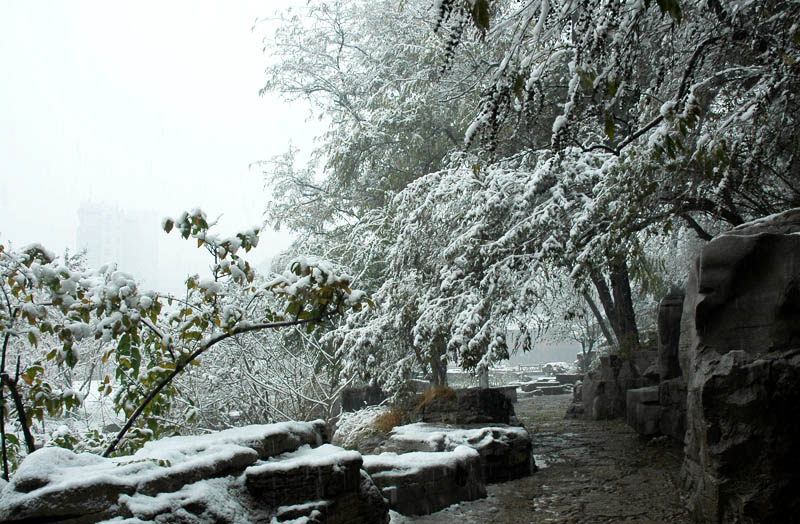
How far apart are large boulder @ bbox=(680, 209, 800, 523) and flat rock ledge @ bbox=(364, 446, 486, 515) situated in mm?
2165

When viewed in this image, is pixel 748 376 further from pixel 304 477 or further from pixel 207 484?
pixel 207 484

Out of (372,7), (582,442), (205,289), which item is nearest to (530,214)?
(582,442)

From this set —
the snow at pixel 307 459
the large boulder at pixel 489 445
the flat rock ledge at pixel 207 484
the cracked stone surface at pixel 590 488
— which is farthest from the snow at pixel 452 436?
the snow at pixel 307 459

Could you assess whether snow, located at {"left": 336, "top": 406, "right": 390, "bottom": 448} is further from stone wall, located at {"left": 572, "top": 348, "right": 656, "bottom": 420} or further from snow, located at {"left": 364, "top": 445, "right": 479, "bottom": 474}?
stone wall, located at {"left": 572, "top": 348, "right": 656, "bottom": 420}

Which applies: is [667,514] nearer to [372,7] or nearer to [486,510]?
[486,510]

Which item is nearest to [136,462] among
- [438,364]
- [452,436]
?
[452,436]

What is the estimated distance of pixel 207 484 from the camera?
3.63 m

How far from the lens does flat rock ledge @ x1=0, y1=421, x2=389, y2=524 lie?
304 cm

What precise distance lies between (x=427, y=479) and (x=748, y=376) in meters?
2.98

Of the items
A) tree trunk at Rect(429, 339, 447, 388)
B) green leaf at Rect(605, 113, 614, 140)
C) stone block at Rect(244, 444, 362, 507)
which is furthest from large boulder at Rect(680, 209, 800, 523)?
tree trunk at Rect(429, 339, 447, 388)

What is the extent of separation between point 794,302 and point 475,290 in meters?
4.94

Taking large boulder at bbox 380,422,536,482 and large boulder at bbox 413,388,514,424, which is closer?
large boulder at bbox 380,422,536,482

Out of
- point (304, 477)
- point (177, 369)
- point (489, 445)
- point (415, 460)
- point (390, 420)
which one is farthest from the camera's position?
point (390, 420)

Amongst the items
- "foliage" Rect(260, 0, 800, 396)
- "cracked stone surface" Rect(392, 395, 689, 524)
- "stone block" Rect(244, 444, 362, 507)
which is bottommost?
"cracked stone surface" Rect(392, 395, 689, 524)
